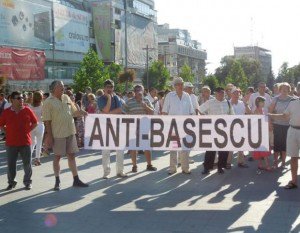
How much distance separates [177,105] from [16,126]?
10.8 feet

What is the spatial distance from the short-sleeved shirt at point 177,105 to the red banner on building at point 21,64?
30269 millimetres

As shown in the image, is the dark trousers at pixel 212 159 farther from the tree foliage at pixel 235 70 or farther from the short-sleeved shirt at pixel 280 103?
the tree foliage at pixel 235 70

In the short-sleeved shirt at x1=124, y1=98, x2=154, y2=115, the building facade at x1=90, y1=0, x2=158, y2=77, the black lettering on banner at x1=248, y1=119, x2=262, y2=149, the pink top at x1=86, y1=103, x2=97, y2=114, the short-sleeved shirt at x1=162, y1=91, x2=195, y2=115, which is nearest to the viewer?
the black lettering on banner at x1=248, y1=119, x2=262, y2=149

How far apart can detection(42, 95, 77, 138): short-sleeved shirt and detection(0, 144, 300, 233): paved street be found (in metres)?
1.04

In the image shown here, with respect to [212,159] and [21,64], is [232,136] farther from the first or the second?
[21,64]

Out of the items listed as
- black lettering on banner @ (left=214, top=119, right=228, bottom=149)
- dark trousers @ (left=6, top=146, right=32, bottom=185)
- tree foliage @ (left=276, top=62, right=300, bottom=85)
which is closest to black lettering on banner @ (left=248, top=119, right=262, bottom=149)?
black lettering on banner @ (left=214, top=119, right=228, bottom=149)

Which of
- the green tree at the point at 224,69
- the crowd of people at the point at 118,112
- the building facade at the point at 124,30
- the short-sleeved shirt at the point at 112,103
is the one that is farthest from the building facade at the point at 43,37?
the green tree at the point at 224,69

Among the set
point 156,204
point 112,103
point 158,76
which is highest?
point 158,76

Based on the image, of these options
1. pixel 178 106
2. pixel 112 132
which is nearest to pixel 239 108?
pixel 178 106

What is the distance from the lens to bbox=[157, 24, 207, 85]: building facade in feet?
453

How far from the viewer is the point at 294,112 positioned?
7.94 meters

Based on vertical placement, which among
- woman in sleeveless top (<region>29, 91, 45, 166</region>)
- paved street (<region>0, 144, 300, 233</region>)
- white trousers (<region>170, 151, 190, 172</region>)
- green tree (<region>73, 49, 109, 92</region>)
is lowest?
paved street (<region>0, 144, 300, 233</region>)

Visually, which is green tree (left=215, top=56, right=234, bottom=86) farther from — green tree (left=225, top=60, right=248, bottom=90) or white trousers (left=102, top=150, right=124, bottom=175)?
white trousers (left=102, top=150, right=124, bottom=175)

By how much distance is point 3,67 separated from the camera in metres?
39.6
